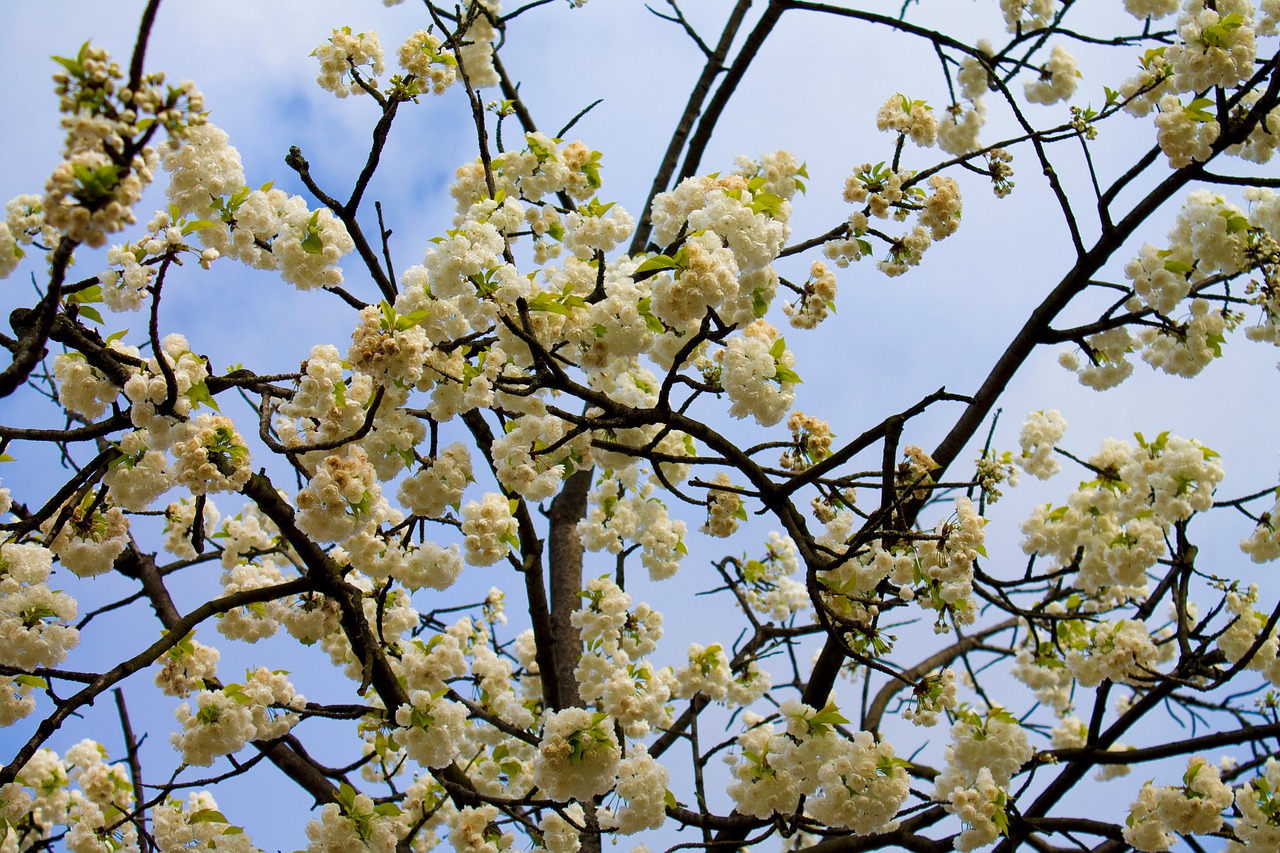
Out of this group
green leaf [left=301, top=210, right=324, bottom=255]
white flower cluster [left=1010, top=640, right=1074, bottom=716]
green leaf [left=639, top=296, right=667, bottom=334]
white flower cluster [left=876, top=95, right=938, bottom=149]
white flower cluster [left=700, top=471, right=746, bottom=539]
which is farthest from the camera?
white flower cluster [left=1010, top=640, right=1074, bottom=716]

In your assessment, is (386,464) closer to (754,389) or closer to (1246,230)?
(754,389)

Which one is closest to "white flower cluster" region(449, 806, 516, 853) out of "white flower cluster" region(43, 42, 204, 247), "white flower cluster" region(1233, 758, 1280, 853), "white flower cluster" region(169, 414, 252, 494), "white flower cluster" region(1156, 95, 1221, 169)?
"white flower cluster" region(169, 414, 252, 494)

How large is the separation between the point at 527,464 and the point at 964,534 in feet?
5.53

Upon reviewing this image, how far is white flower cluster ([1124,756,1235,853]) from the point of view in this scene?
4.38m

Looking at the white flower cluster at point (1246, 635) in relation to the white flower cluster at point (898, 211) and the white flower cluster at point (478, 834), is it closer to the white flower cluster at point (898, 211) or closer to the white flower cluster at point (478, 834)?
the white flower cluster at point (898, 211)

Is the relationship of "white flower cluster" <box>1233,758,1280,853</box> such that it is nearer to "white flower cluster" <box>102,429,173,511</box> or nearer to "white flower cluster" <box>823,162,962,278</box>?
"white flower cluster" <box>823,162,962,278</box>

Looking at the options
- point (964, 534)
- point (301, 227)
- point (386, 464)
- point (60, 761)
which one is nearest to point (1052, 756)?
point (964, 534)

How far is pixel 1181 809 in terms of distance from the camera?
173 inches

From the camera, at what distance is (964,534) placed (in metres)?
3.53

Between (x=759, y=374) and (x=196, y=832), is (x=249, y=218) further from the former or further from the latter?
(x=196, y=832)

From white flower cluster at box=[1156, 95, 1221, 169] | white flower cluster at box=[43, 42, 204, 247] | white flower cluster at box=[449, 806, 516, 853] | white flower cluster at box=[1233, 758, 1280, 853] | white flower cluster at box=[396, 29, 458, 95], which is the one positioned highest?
white flower cluster at box=[396, 29, 458, 95]

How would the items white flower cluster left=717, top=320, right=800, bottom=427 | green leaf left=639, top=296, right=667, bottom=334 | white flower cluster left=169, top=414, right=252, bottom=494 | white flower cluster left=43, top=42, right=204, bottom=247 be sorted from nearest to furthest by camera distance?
white flower cluster left=43, top=42, right=204, bottom=247 → white flower cluster left=169, top=414, right=252, bottom=494 → green leaf left=639, top=296, right=667, bottom=334 → white flower cluster left=717, top=320, right=800, bottom=427

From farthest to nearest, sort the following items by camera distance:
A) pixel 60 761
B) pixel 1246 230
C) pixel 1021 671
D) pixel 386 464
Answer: pixel 1021 671
pixel 60 761
pixel 1246 230
pixel 386 464

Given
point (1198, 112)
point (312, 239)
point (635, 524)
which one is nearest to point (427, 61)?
point (312, 239)
